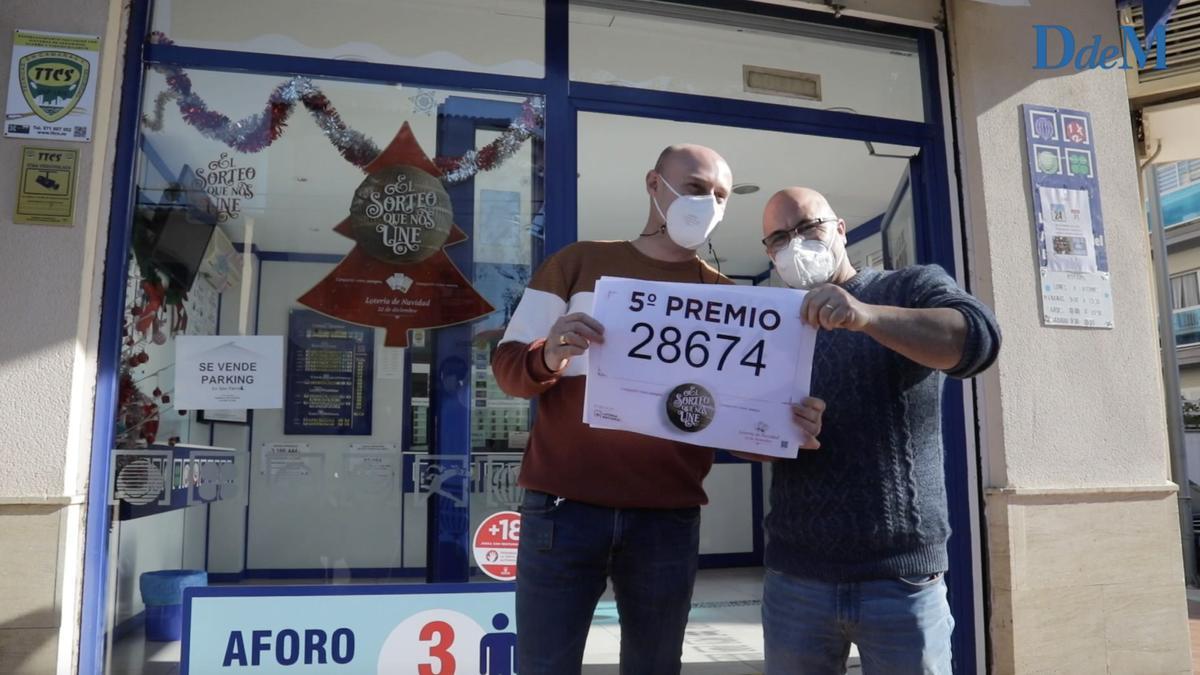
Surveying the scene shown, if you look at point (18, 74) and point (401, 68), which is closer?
point (18, 74)

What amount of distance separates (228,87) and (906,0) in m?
3.19

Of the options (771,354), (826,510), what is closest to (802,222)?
(771,354)

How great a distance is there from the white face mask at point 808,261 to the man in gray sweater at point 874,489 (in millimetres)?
80

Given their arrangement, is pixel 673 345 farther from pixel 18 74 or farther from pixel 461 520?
pixel 18 74

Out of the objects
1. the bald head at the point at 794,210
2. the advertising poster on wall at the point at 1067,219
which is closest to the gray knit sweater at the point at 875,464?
the bald head at the point at 794,210

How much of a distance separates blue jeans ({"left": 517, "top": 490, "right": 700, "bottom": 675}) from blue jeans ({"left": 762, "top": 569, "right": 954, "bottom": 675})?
0.25 meters

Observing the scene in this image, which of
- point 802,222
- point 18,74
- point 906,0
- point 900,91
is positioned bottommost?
point 802,222

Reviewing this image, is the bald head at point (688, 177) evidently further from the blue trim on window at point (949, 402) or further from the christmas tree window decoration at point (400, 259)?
the blue trim on window at point (949, 402)

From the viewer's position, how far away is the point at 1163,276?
9.54 m

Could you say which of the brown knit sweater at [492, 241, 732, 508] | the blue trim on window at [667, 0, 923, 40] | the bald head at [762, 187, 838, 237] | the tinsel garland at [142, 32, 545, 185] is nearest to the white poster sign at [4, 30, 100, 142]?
the tinsel garland at [142, 32, 545, 185]

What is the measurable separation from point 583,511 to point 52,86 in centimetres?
279

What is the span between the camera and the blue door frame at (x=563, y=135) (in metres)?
3.29

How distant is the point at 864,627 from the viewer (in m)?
1.78

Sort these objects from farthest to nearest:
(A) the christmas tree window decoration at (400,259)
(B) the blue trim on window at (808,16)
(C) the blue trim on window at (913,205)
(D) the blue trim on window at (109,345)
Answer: (C) the blue trim on window at (913,205)
(B) the blue trim on window at (808,16)
(A) the christmas tree window decoration at (400,259)
(D) the blue trim on window at (109,345)
